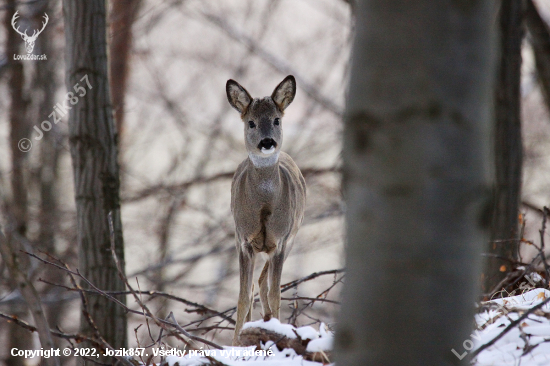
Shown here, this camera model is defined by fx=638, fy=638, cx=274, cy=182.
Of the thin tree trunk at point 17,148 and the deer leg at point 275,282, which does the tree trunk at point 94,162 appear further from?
the thin tree trunk at point 17,148

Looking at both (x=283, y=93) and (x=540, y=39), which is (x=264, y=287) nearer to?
(x=283, y=93)

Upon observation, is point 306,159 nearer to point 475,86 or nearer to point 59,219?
point 59,219

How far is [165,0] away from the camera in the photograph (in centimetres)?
1338

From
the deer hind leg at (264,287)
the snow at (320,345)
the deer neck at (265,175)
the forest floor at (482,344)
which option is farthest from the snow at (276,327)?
the deer hind leg at (264,287)

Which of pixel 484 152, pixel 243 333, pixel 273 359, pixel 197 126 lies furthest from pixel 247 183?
pixel 197 126

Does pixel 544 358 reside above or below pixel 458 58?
below

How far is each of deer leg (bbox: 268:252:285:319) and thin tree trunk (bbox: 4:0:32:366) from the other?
8536mm

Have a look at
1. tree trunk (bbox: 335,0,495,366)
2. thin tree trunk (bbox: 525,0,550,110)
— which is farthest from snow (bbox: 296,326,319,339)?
thin tree trunk (bbox: 525,0,550,110)

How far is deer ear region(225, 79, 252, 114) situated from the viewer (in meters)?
5.68

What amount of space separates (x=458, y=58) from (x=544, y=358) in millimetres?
2116

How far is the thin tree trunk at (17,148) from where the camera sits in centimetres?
1270

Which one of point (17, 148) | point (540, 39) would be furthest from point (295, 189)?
point (17, 148)

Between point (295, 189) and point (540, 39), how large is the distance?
5999mm

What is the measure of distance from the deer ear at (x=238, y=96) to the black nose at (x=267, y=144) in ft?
1.93
